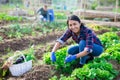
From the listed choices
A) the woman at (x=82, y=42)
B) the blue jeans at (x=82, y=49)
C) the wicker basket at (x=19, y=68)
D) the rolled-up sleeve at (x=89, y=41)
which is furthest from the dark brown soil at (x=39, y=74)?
the rolled-up sleeve at (x=89, y=41)

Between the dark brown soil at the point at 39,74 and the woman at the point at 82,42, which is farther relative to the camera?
the dark brown soil at the point at 39,74

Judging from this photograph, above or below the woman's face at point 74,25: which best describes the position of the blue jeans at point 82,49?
below

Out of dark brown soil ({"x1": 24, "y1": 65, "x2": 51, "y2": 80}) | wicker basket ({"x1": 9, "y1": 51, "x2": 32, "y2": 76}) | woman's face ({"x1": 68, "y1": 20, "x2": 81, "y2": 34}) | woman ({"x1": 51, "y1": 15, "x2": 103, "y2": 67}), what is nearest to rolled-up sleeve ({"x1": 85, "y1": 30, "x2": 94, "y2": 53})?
woman ({"x1": 51, "y1": 15, "x2": 103, "y2": 67})

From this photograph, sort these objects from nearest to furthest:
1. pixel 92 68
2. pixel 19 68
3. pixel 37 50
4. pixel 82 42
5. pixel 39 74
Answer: pixel 92 68
pixel 82 42
pixel 39 74
pixel 19 68
pixel 37 50

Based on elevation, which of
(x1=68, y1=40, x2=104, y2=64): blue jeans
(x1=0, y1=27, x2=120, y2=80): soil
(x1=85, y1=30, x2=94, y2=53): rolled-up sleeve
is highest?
(x1=85, y1=30, x2=94, y2=53): rolled-up sleeve

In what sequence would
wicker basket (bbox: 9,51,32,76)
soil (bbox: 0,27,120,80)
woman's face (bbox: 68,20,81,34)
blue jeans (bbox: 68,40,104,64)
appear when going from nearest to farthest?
woman's face (bbox: 68,20,81,34)
blue jeans (bbox: 68,40,104,64)
soil (bbox: 0,27,120,80)
wicker basket (bbox: 9,51,32,76)

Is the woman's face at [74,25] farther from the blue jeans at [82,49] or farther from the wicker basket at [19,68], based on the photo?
the wicker basket at [19,68]

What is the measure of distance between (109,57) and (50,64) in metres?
1.25

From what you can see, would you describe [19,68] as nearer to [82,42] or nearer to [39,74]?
[39,74]

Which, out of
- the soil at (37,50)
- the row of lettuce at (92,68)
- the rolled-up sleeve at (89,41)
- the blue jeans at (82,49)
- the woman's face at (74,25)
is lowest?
the soil at (37,50)

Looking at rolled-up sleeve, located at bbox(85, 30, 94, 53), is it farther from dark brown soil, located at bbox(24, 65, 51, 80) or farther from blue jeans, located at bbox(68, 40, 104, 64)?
dark brown soil, located at bbox(24, 65, 51, 80)

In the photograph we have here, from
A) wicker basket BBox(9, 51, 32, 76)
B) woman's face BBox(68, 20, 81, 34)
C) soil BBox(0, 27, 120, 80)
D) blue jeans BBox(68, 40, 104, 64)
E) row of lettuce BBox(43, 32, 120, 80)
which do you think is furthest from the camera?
wicker basket BBox(9, 51, 32, 76)

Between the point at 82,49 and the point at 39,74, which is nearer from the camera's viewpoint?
the point at 82,49

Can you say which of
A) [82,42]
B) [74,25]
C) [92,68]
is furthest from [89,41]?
[92,68]
